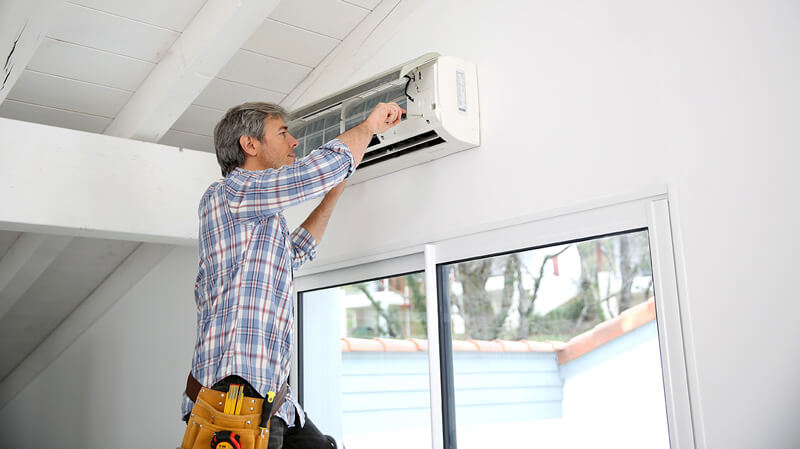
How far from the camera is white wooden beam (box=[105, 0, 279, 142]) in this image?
6.73 ft

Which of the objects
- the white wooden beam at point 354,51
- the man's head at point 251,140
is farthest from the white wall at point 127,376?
the man's head at point 251,140

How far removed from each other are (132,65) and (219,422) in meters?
1.41

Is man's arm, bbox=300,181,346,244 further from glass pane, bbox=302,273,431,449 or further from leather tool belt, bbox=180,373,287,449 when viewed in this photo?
leather tool belt, bbox=180,373,287,449

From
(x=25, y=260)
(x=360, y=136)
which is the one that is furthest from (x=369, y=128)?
(x=25, y=260)

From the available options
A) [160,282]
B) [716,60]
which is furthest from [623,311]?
[160,282]

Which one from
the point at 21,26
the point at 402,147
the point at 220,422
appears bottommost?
the point at 220,422

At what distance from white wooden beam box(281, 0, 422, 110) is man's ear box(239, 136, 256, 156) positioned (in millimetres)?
799

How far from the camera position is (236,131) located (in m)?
→ 1.89

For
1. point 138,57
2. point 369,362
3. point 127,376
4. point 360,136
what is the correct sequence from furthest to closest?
point 127,376
point 369,362
point 138,57
point 360,136

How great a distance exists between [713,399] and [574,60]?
0.90 meters

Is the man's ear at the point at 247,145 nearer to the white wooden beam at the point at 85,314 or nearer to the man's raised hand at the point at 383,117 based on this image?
the man's raised hand at the point at 383,117

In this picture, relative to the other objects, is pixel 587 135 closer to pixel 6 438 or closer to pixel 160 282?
pixel 160 282

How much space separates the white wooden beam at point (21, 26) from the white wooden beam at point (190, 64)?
1.56ft

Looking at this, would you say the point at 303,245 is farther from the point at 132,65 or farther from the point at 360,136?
the point at 132,65
